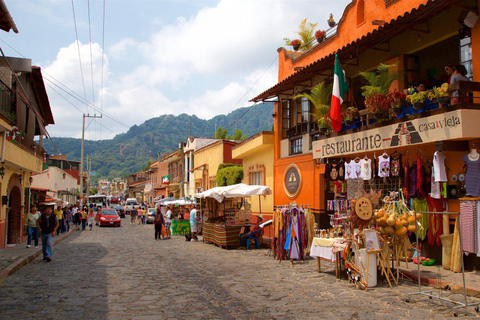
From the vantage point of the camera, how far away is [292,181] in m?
17.1

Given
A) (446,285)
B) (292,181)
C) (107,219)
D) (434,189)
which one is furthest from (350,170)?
(107,219)

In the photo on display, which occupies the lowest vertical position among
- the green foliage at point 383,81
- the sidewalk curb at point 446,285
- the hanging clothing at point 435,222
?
the sidewalk curb at point 446,285

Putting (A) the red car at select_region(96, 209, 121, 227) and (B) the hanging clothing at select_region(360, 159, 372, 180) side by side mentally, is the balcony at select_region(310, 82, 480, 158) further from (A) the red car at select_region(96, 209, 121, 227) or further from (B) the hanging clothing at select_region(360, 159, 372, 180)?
(A) the red car at select_region(96, 209, 121, 227)

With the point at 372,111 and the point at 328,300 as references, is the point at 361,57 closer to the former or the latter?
the point at 372,111

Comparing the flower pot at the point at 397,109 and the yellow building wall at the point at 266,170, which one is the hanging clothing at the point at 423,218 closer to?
the flower pot at the point at 397,109

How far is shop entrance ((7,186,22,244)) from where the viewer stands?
18703mm

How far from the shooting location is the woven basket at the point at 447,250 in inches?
372

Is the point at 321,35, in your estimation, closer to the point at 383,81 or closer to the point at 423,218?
the point at 383,81

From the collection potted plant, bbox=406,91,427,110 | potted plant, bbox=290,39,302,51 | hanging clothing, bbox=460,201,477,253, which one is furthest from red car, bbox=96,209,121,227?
hanging clothing, bbox=460,201,477,253

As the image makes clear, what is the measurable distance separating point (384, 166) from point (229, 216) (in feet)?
30.8

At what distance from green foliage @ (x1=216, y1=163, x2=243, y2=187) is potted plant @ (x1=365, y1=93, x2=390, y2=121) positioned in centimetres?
1431

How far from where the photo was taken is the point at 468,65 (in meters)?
9.66

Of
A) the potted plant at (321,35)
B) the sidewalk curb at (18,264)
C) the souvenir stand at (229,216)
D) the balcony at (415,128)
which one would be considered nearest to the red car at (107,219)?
the souvenir stand at (229,216)

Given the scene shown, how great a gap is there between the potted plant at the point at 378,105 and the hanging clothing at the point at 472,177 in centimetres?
242
